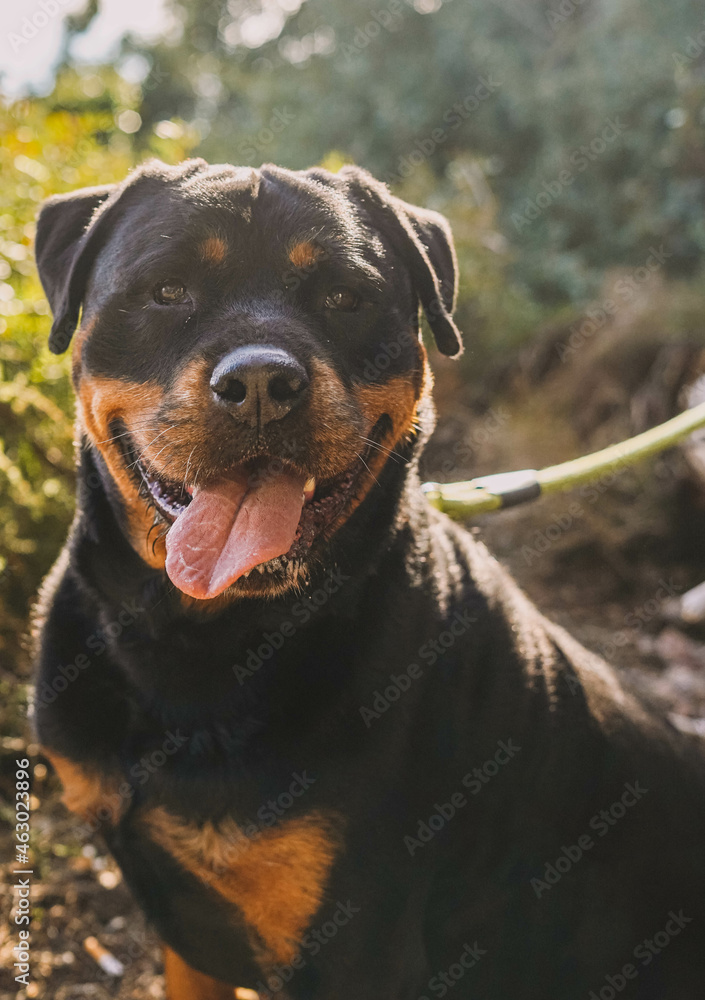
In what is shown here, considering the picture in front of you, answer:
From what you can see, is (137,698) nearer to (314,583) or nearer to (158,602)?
(158,602)

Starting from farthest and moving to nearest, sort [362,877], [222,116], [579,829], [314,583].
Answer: [222,116]
[579,829]
[314,583]
[362,877]

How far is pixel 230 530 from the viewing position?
71.7 inches

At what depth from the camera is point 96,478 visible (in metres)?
2.10

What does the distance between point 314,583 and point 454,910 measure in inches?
35.3

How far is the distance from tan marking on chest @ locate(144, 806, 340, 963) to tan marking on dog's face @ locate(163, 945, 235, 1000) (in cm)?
58

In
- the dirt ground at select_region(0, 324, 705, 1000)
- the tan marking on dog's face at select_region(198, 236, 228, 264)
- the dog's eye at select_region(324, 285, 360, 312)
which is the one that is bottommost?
the dirt ground at select_region(0, 324, 705, 1000)

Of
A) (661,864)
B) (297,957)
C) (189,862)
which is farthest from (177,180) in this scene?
(661,864)

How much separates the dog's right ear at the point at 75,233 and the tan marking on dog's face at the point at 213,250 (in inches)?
10.3

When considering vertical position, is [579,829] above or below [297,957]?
above

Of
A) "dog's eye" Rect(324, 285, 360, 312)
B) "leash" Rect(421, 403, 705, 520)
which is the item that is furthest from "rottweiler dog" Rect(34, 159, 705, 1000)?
"leash" Rect(421, 403, 705, 520)

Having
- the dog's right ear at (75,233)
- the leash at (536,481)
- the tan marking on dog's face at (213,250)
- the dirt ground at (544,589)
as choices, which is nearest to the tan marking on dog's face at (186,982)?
the dirt ground at (544,589)

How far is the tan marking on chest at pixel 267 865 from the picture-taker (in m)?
1.81

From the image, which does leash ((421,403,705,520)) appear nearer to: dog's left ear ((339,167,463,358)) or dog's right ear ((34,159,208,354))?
dog's left ear ((339,167,463,358))

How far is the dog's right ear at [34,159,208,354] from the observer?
6.88 ft
